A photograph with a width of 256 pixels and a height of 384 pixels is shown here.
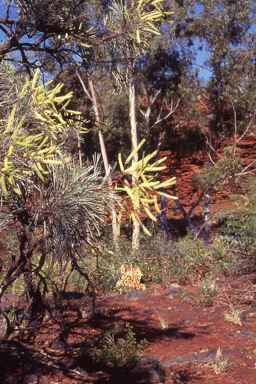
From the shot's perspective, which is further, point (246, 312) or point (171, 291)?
point (171, 291)

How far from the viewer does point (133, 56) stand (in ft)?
10.8

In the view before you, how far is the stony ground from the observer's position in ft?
10.5

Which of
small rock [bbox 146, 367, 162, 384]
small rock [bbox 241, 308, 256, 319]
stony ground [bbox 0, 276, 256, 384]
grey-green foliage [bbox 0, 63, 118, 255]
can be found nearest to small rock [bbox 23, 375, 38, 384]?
stony ground [bbox 0, 276, 256, 384]

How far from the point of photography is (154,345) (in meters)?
4.31

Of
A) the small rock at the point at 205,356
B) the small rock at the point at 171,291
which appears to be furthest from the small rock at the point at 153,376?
the small rock at the point at 171,291

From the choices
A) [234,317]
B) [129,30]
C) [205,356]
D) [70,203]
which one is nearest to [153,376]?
[205,356]

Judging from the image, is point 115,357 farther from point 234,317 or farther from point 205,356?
point 234,317

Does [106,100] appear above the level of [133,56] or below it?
above

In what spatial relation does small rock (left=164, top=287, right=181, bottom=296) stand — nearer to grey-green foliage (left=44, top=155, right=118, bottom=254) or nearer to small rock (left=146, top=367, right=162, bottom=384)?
small rock (left=146, top=367, right=162, bottom=384)

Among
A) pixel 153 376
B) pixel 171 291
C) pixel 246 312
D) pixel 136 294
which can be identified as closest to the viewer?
pixel 153 376

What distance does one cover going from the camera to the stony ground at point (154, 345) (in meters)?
3.19

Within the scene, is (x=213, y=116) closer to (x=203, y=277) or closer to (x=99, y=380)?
(x=203, y=277)

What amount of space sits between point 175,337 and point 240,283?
217cm

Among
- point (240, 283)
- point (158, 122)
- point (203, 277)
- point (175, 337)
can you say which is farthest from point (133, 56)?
point (158, 122)
